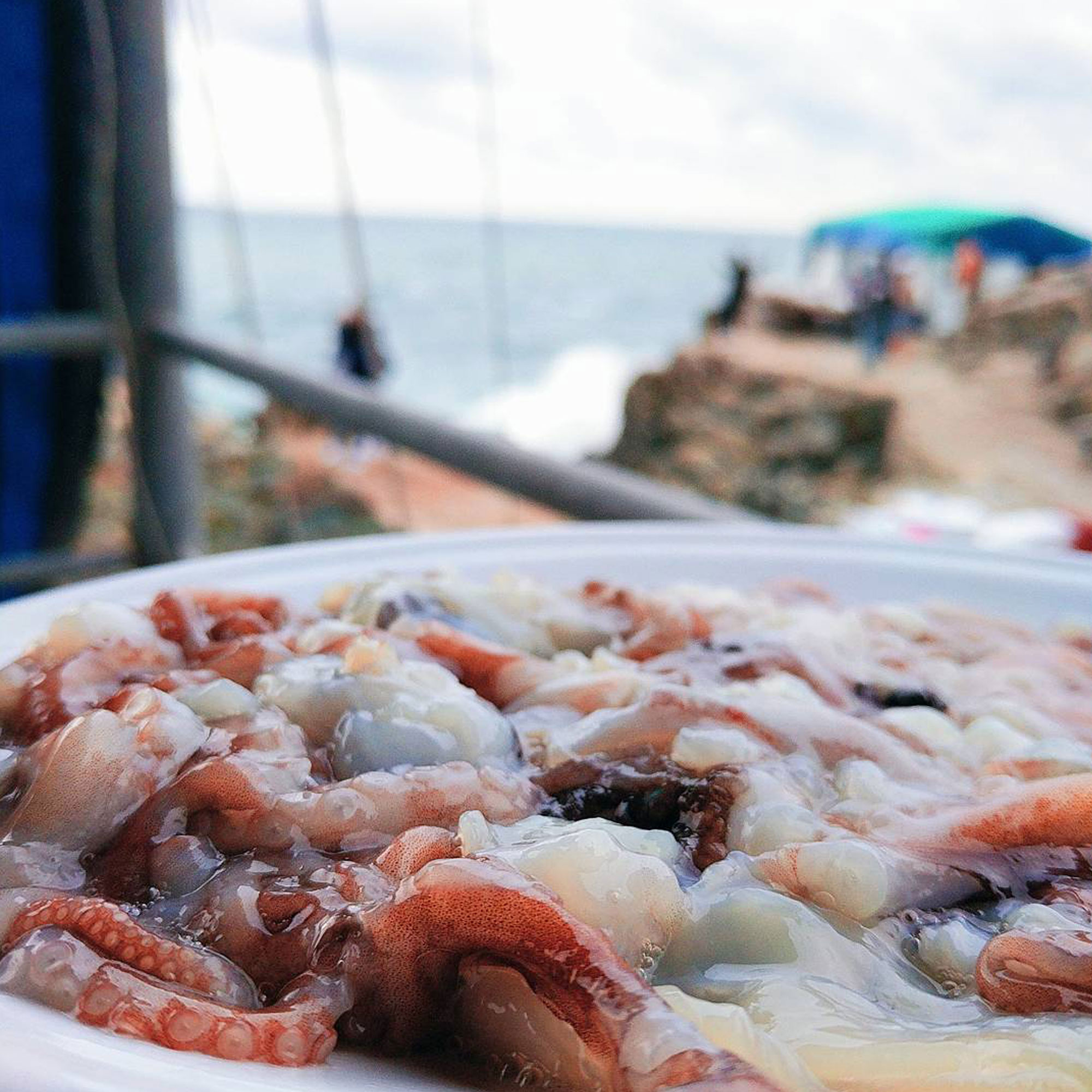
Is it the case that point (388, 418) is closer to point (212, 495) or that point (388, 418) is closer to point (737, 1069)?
point (737, 1069)

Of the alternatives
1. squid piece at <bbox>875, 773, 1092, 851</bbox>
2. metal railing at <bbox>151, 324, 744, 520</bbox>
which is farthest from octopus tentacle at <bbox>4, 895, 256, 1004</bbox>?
metal railing at <bbox>151, 324, 744, 520</bbox>

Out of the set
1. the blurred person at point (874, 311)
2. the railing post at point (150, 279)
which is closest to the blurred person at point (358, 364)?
the railing post at point (150, 279)

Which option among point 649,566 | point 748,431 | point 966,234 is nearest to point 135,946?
point 649,566

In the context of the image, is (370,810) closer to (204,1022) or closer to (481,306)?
(204,1022)

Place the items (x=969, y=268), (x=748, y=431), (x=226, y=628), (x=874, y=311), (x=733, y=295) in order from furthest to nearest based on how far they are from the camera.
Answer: (x=969, y=268) < (x=733, y=295) < (x=874, y=311) < (x=748, y=431) < (x=226, y=628)

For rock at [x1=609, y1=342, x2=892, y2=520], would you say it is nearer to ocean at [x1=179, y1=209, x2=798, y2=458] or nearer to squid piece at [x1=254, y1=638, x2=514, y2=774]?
ocean at [x1=179, y1=209, x2=798, y2=458]

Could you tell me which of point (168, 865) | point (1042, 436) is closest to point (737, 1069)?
point (168, 865)

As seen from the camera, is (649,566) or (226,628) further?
(649,566)

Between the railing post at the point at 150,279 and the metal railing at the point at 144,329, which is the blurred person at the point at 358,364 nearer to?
the metal railing at the point at 144,329
